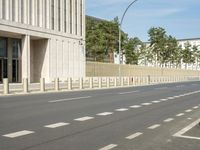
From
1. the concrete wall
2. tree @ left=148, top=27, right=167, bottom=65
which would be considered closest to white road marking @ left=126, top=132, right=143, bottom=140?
the concrete wall

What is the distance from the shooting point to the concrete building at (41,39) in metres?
44.4

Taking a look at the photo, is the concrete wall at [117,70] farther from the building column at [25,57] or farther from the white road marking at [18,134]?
the white road marking at [18,134]

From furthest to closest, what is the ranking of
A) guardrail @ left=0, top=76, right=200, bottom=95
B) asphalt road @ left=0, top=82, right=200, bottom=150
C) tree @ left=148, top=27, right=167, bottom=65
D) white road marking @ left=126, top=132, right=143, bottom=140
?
tree @ left=148, top=27, right=167, bottom=65 → guardrail @ left=0, top=76, right=200, bottom=95 → white road marking @ left=126, top=132, right=143, bottom=140 → asphalt road @ left=0, top=82, right=200, bottom=150

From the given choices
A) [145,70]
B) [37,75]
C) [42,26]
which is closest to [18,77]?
[37,75]

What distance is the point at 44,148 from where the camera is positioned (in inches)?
285

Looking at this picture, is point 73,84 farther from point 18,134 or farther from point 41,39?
point 18,134

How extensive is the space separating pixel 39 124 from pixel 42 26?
39715mm

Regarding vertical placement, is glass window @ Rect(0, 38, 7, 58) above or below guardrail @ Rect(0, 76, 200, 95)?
above

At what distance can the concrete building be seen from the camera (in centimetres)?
4441

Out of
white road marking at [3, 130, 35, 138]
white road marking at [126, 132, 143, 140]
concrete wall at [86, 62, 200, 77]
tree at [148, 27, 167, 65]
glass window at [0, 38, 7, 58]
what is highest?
tree at [148, 27, 167, 65]

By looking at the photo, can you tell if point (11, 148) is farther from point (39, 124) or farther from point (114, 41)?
point (114, 41)

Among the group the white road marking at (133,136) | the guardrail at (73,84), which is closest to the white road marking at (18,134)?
the white road marking at (133,136)

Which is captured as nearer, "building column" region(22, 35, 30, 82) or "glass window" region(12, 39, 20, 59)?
"building column" region(22, 35, 30, 82)

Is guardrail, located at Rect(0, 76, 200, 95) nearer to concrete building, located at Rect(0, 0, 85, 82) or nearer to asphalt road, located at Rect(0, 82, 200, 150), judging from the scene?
concrete building, located at Rect(0, 0, 85, 82)
